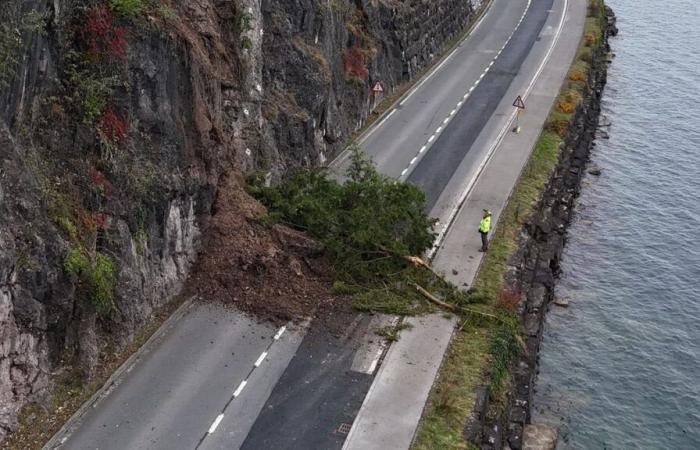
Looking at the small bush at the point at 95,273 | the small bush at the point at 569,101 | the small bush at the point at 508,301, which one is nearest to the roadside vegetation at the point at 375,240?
the small bush at the point at 508,301

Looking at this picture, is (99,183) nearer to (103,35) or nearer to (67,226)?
(67,226)

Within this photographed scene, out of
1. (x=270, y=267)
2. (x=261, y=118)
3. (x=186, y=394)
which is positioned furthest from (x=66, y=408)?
(x=261, y=118)

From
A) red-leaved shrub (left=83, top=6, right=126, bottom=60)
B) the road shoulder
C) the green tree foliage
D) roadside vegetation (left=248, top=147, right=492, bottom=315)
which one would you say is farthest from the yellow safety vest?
red-leaved shrub (left=83, top=6, right=126, bottom=60)

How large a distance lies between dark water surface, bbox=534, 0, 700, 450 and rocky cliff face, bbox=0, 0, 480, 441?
53.7ft

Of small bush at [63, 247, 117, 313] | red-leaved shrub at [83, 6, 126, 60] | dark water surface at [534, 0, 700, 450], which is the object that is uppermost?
red-leaved shrub at [83, 6, 126, 60]

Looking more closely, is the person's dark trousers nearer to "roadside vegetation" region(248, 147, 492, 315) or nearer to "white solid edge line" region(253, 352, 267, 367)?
"roadside vegetation" region(248, 147, 492, 315)

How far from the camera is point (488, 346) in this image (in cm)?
2927

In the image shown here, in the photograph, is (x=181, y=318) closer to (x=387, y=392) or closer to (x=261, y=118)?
(x=387, y=392)

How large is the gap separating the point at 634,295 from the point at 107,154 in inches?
1087

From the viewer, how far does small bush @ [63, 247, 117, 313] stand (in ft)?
79.4

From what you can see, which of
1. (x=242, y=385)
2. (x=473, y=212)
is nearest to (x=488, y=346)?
(x=242, y=385)

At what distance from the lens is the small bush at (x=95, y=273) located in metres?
24.2

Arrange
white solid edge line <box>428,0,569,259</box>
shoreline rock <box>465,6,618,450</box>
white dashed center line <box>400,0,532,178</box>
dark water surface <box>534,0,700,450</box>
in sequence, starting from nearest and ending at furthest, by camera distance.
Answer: shoreline rock <box>465,6,618,450</box>
dark water surface <box>534,0,700,450</box>
white solid edge line <box>428,0,569,259</box>
white dashed center line <box>400,0,532,178</box>

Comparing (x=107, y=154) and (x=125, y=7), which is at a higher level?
(x=125, y=7)
